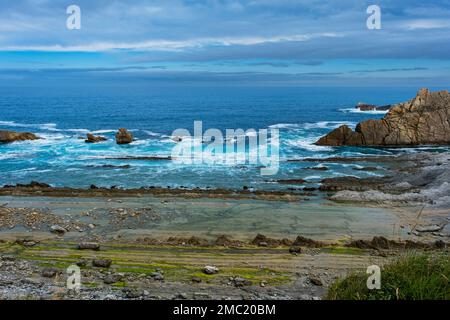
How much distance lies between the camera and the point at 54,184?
35125 mm

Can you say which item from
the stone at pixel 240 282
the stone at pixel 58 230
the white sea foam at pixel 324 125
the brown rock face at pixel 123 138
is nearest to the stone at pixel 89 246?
the stone at pixel 58 230

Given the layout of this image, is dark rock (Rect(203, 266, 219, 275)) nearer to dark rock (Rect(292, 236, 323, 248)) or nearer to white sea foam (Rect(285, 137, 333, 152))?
dark rock (Rect(292, 236, 323, 248))

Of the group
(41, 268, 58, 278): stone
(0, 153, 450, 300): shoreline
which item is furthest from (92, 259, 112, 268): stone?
(41, 268, 58, 278): stone

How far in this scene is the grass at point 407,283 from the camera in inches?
328

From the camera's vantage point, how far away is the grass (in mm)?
8344

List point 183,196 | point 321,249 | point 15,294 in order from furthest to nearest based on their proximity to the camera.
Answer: point 183,196 < point 321,249 < point 15,294

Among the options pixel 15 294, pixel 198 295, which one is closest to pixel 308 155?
pixel 198 295

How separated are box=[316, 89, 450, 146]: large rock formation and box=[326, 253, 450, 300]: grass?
45.3 m

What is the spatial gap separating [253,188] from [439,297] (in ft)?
82.2

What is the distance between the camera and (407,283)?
28.7 feet

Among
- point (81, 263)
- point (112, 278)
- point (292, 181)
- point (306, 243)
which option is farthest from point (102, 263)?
point (292, 181)

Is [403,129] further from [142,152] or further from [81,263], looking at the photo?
[81,263]
